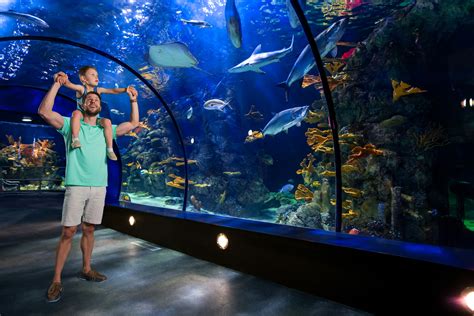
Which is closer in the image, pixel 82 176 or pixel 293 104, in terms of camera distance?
pixel 82 176

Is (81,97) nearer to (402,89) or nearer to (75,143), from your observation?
(75,143)

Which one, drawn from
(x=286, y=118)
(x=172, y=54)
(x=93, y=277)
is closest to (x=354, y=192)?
(x=286, y=118)

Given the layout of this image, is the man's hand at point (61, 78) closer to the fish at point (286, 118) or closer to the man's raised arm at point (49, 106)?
the man's raised arm at point (49, 106)

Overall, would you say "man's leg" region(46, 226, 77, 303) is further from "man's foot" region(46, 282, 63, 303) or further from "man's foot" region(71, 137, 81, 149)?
"man's foot" region(71, 137, 81, 149)

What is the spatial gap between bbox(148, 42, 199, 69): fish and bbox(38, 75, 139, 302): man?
36.7 ft

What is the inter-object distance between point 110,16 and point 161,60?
331cm

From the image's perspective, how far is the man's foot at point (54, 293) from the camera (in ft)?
7.11

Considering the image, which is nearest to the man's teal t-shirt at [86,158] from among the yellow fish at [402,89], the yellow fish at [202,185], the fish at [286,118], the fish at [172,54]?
the fish at [286,118]

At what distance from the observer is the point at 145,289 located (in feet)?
7.97

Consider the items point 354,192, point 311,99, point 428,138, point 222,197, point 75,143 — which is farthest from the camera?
point 311,99

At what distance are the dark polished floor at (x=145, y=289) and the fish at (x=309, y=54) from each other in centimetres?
689

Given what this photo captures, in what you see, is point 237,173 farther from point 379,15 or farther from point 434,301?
point 434,301

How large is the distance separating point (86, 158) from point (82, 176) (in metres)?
0.17

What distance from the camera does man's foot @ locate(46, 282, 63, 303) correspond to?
2.17 metres
